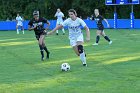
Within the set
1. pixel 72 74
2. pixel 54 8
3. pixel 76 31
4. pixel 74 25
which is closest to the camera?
pixel 72 74

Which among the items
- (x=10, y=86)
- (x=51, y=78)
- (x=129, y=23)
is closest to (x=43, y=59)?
(x=51, y=78)

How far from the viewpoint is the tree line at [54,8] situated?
55250mm

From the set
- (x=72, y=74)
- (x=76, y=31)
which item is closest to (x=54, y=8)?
(x=76, y=31)

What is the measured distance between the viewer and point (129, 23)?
44312 mm

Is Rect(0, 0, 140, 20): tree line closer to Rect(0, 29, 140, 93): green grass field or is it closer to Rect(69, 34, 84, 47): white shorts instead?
Rect(0, 29, 140, 93): green grass field

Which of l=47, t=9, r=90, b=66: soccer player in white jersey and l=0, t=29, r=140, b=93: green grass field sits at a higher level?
l=47, t=9, r=90, b=66: soccer player in white jersey

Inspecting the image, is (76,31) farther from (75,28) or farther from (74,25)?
(74,25)

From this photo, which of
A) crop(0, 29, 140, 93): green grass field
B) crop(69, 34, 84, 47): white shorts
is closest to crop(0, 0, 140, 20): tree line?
crop(0, 29, 140, 93): green grass field

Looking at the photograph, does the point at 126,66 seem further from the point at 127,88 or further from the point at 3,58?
the point at 3,58

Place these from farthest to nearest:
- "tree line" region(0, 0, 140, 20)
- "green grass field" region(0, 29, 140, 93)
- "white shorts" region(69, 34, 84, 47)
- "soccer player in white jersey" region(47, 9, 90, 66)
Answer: "tree line" region(0, 0, 140, 20) < "white shorts" region(69, 34, 84, 47) < "soccer player in white jersey" region(47, 9, 90, 66) < "green grass field" region(0, 29, 140, 93)

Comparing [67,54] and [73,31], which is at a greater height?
[73,31]

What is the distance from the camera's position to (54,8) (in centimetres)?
5838

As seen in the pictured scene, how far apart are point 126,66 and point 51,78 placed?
10.5 feet

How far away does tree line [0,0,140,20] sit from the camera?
55.2m
